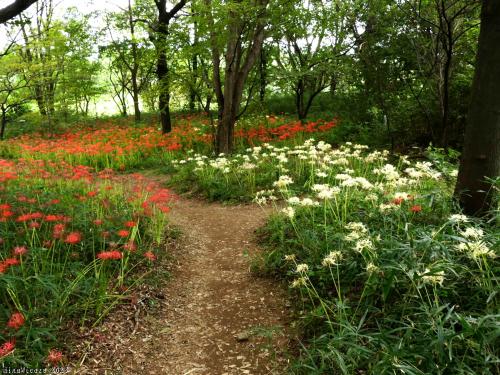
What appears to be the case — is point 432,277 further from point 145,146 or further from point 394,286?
point 145,146

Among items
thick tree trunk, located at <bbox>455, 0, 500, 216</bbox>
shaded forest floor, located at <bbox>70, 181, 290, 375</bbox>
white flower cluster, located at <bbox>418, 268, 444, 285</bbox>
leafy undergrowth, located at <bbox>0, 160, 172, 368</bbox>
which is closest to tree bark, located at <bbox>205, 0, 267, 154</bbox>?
leafy undergrowth, located at <bbox>0, 160, 172, 368</bbox>

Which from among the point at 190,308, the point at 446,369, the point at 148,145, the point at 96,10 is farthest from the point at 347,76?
the point at 96,10

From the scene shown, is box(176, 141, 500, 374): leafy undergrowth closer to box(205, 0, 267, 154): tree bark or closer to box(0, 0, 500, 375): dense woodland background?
box(0, 0, 500, 375): dense woodland background

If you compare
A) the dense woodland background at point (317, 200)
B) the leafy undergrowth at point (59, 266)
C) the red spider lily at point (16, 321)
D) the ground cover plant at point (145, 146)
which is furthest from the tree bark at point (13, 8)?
the ground cover plant at point (145, 146)

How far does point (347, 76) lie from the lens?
10.8m

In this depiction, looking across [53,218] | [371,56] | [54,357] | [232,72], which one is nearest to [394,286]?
[54,357]

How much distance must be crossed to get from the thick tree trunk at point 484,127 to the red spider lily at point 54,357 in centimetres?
391

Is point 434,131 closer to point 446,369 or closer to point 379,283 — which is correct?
point 379,283

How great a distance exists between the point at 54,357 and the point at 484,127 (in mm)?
4174

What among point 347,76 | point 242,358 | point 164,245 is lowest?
point 242,358

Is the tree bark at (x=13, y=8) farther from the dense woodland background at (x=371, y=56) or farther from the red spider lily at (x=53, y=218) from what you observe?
the red spider lily at (x=53, y=218)

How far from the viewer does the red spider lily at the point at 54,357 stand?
245cm

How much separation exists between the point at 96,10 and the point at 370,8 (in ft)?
48.7

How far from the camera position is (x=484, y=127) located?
11.4ft
